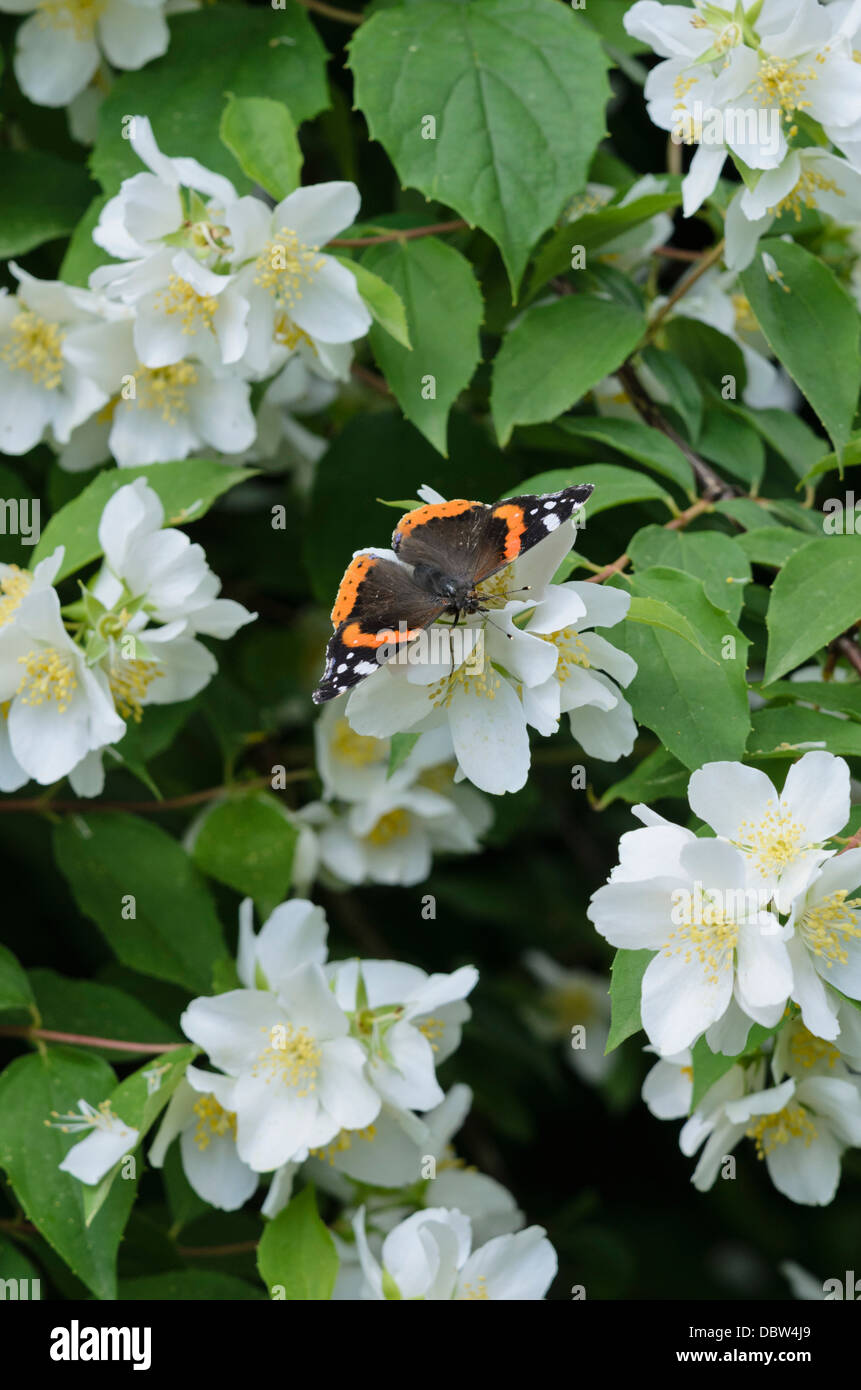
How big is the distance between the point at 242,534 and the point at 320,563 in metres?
0.47

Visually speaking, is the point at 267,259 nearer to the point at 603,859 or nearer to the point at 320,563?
the point at 320,563

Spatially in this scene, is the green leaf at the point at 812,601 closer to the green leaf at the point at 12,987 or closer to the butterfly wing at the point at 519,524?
the butterfly wing at the point at 519,524

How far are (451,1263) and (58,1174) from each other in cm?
40

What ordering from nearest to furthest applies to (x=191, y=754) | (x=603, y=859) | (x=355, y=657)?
(x=355, y=657) → (x=191, y=754) → (x=603, y=859)

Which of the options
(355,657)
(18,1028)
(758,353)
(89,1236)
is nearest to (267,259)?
(355,657)

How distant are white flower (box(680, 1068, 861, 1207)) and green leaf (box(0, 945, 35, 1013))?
687 mm

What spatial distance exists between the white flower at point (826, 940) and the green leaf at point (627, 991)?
0.12 m

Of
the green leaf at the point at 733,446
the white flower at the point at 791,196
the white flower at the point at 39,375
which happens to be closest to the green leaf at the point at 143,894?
the white flower at the point at 39,375

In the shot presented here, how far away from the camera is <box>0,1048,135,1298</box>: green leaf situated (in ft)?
4.26

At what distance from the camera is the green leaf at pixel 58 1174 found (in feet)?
4.26

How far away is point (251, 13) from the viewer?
176cm

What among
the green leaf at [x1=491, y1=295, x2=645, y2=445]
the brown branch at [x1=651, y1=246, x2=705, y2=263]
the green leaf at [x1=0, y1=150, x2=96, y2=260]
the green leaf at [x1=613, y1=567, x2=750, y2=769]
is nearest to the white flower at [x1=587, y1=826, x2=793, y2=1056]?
the green leaf at [x1=613, y1=567, x2=750, y2=769]

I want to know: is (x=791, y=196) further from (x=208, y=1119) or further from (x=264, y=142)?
(x=208, y=1119)

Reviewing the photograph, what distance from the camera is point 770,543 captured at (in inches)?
52.6
